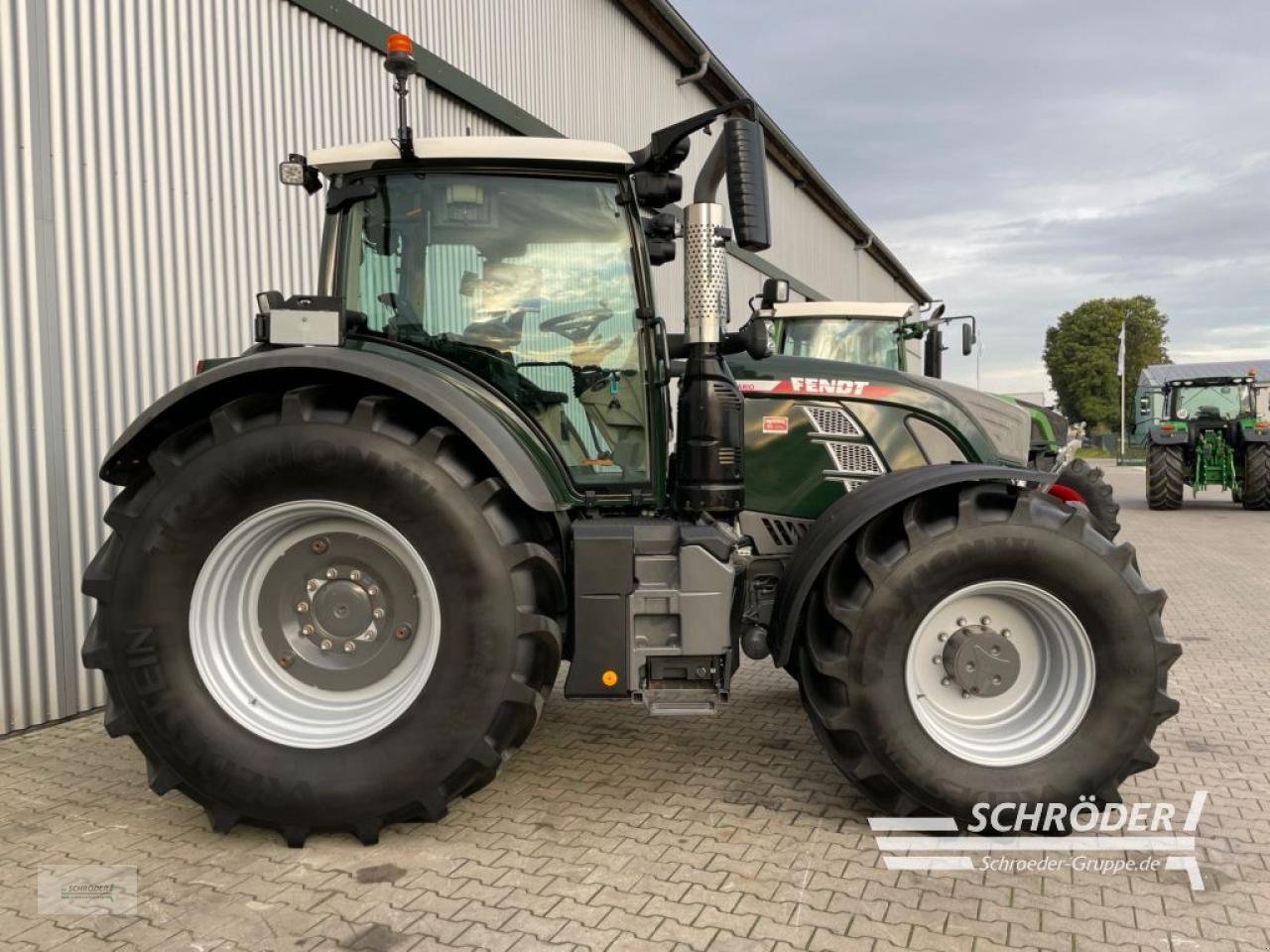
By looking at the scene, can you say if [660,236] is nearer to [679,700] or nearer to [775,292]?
[775,292]

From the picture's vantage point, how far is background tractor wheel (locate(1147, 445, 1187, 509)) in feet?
49.8

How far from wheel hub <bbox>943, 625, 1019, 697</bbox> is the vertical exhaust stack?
97 centimetres

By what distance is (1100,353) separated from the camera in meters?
62.5

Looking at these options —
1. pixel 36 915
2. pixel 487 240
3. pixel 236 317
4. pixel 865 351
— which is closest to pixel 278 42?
pixel 236 317

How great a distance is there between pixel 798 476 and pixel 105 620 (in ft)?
8.85

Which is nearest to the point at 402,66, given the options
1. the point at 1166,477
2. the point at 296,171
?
the point at 296,171

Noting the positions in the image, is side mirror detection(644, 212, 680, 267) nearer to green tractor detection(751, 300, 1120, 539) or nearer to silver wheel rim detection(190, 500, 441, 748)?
silver wheel rim detection(190, 500, 441, 748)

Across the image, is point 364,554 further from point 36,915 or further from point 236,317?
point 236,317

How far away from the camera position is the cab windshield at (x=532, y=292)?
135 inches

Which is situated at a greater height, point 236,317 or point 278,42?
point 278,42

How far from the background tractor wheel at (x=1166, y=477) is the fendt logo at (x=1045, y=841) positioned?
46.1ft

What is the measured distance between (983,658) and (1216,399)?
56.8ft

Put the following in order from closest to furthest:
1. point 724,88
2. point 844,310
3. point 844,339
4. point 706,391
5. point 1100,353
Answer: point 706,391 → point 844,339 → point 844,310 → point 724,88 → point 1100,353

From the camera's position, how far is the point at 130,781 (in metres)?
3.61
